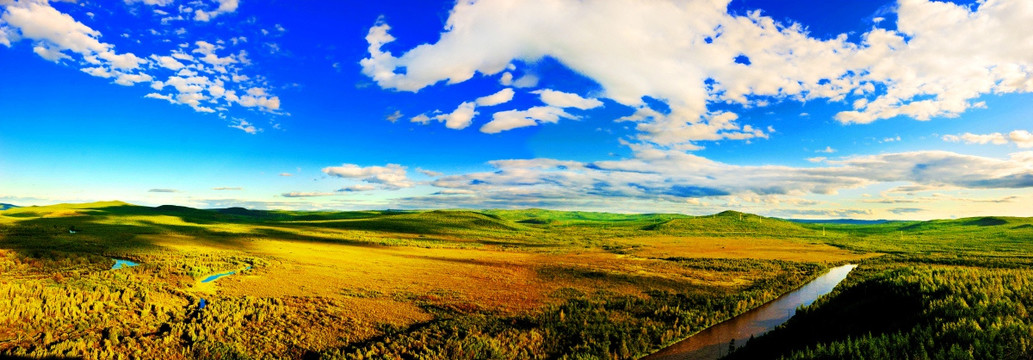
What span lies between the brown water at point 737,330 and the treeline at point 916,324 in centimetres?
151

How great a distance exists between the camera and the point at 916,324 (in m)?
18.8

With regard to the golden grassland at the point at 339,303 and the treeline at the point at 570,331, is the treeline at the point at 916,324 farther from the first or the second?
the golden grassland at the point at 339,303

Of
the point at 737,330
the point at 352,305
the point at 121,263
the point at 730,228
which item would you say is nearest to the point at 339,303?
the point at 352,305

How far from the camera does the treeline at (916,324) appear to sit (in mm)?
15133

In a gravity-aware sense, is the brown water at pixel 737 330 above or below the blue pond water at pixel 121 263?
below

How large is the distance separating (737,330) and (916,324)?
356 inches

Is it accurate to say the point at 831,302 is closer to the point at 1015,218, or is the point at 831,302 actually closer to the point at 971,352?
the point at 971,352

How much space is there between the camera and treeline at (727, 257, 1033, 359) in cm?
1513

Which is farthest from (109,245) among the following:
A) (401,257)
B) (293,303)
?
(293,303)

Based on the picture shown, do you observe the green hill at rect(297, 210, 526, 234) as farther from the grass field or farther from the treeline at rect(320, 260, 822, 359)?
the treeline at rect(320, 260, 822, 359)

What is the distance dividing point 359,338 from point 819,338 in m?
22.5

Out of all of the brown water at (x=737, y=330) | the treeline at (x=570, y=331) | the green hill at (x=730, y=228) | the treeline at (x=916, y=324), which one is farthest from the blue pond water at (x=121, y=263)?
the green hill at (x=730, y=228)

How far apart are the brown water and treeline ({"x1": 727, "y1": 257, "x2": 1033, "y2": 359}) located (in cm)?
151

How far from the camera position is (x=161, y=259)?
50156mm
